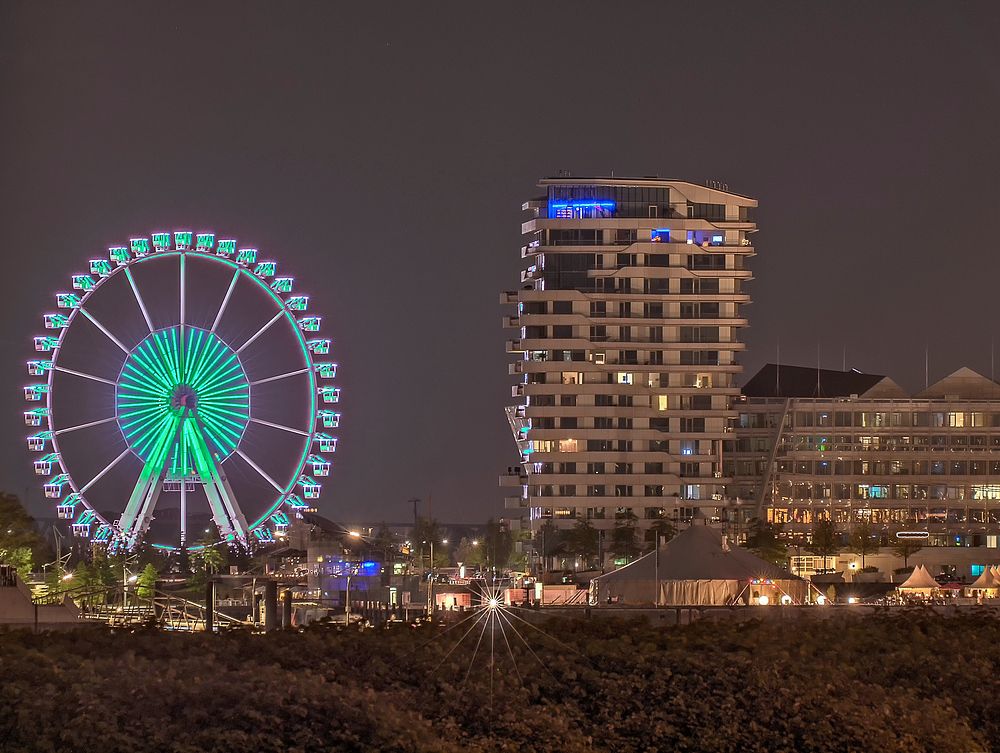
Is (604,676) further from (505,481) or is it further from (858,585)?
(505,481)

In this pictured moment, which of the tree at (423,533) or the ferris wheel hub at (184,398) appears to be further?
the tree at (423,533)

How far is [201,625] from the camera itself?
47656 millimetres

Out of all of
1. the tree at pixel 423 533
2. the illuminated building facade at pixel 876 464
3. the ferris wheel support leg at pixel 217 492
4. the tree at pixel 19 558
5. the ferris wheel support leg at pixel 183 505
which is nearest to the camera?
→ the tree at pixel 19 558

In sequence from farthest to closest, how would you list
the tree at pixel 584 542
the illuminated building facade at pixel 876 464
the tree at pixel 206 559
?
the illuminated building facade at pixel 876 464
the tree at pixel 584 542
the tree at pixel 206 559

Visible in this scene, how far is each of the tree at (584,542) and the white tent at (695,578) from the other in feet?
209

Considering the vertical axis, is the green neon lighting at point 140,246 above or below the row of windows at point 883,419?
above

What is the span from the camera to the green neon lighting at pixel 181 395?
84000 mm

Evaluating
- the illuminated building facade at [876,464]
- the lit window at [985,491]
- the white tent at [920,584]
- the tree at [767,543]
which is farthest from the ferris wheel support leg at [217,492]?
the lit window at [985,491]

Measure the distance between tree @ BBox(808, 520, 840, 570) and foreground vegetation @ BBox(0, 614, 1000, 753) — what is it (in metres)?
103

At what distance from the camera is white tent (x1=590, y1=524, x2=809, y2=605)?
5584 centimetres

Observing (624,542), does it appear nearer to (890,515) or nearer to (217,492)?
(890,515)

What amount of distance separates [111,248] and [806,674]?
70.4 m

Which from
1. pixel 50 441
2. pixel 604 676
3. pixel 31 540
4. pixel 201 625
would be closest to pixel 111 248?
pixel 50 441

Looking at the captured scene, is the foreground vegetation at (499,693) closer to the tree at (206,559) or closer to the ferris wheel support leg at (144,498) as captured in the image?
the ferris wheel support leg at (144,498)
